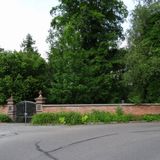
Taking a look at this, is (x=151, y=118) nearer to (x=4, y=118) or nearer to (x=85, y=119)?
(x=85, y=119)

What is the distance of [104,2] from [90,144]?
30.3 meters

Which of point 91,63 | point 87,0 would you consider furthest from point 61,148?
point 87,0

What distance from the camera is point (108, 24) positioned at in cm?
4600

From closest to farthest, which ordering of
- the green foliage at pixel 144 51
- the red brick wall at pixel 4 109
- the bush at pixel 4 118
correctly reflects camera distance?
the green foliage at pixel 144 51, the bush at pixel 4 118, the red brick wall at pixel 4 109

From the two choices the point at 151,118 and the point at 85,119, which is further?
the point at 85,119

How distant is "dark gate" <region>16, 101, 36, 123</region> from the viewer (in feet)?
127

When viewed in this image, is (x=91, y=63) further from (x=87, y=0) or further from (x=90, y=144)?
(x=90, y=144)

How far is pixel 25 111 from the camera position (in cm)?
3919

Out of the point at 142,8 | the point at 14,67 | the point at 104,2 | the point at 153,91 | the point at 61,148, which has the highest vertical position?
the point at 104,2

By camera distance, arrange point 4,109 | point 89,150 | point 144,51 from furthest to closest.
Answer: point 4,109
point 144,51
point 89,150

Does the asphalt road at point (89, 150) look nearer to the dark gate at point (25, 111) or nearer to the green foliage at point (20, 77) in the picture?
the dark gate at point (25, 111)

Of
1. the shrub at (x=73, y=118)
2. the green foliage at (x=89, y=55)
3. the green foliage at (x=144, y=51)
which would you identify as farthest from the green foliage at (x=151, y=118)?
the green foliage at (x=89, y=55)

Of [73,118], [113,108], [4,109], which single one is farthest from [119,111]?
[4,109]

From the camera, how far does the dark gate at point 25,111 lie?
38.7 m
